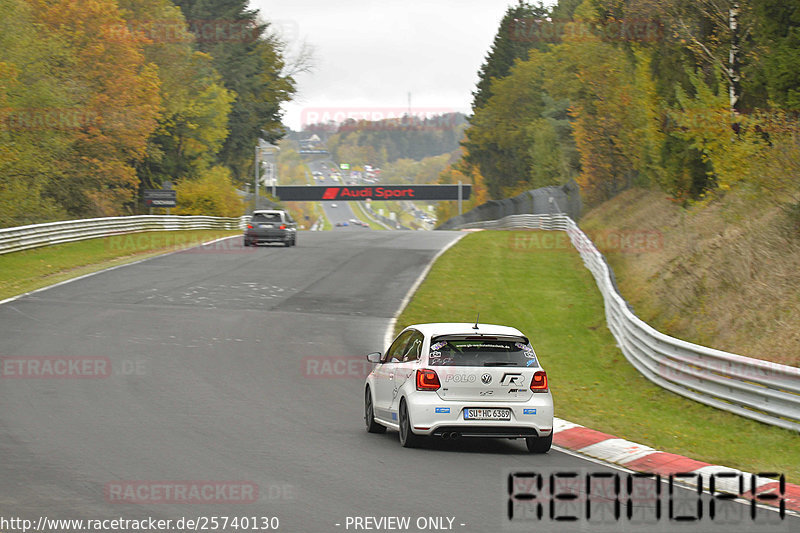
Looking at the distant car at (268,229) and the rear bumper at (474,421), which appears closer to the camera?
the rear bumper at (474,421)

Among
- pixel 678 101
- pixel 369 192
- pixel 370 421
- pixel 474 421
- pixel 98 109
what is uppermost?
pixel 98 109

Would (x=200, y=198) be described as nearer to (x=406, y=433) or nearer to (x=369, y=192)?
(x=406, y=433)

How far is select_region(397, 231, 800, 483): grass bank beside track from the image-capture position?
474 inches

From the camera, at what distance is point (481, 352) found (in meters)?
11.4

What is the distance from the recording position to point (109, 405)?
13.0 metres

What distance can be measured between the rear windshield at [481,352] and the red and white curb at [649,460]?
1.22 m

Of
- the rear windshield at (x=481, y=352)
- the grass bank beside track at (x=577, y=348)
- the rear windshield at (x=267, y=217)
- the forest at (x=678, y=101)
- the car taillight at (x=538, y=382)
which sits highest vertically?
the forest at (x=678, y=101)

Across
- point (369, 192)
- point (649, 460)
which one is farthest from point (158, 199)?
point (369, 192)

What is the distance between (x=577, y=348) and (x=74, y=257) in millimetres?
20723

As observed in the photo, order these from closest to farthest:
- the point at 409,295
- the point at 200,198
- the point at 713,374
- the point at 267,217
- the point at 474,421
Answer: the point at 474,421 → the point at 713,374 → the point at 409,295 → the point at 267,217 → the point at 200,198

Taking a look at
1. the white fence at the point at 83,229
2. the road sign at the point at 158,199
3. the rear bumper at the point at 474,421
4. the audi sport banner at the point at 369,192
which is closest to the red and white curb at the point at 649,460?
the rear bumper at the point at 474,421

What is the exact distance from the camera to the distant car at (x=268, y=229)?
4444 cm

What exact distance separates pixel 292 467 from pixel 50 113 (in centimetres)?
3677

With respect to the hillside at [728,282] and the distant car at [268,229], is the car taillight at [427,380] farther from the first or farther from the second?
the distant car at [268,229]
